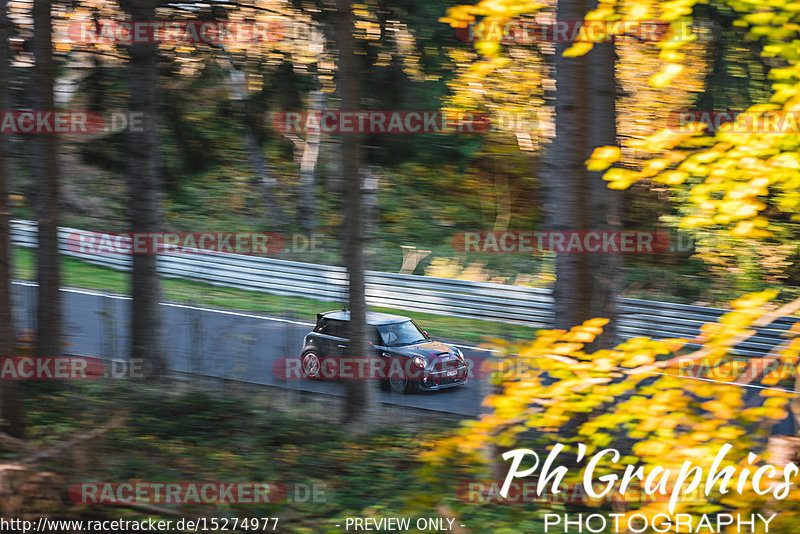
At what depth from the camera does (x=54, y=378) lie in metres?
9.20

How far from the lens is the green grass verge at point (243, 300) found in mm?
15812

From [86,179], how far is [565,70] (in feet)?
74.3

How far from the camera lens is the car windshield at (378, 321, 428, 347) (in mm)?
12094
